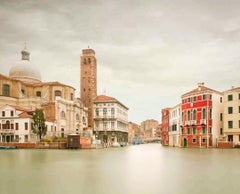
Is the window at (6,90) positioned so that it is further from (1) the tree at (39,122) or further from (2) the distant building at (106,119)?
(2) the distant building at (106,119)

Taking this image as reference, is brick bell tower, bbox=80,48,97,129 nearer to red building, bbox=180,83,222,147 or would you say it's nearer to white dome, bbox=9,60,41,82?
white dome, bbox=9,60,41,82

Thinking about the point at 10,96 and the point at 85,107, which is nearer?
the point at 10,96

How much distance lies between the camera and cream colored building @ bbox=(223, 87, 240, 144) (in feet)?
126

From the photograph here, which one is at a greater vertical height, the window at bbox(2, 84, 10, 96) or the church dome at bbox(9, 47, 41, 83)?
the church dome at bbox(9, 47, 41, 83)

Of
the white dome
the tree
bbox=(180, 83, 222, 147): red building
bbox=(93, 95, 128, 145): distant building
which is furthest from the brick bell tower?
bbox=(180, 83, 222, 147): red building

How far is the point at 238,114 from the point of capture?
3844 centimetres

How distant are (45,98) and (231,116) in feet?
105

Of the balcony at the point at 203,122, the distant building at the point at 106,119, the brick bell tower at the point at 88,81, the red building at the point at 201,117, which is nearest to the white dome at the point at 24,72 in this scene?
the brick bell tower at the point at 88,81

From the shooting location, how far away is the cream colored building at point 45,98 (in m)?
52.2

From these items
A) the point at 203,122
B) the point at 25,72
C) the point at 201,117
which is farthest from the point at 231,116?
the point at 25,72

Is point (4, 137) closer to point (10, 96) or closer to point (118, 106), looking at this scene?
point (10, 96)

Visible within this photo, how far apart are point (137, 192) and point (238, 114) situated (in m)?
31.7

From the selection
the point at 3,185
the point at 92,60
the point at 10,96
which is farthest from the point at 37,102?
the point at 3,185

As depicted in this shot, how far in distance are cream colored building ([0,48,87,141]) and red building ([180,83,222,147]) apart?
20349mm
